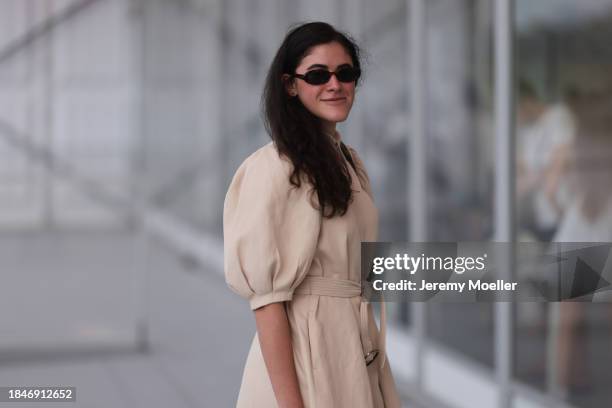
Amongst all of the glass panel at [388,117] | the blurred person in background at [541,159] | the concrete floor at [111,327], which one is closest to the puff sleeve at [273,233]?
the blurred person in background at [541,159]

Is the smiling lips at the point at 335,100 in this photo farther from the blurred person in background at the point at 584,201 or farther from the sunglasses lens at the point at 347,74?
the blurred person in background at the point at 584,201

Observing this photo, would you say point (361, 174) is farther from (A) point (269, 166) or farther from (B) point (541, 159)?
(B) point (541, 159)

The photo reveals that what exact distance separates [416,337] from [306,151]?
400 centimetres

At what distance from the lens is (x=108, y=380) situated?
5777 millimetres

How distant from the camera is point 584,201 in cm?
380

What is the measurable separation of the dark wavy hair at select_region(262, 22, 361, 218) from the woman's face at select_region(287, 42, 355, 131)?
0.01 meters

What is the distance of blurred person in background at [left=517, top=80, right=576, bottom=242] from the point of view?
13.0 feet

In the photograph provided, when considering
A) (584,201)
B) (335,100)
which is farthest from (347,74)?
(584,201)

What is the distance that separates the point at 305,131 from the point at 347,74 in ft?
0.43

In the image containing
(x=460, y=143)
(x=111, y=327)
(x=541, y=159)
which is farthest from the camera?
(x=111, y=327)

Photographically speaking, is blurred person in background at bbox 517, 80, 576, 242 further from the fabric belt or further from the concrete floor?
the fabric belt

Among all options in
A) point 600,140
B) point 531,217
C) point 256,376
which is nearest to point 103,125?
point 531,217

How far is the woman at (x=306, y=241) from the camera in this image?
1.75 meters

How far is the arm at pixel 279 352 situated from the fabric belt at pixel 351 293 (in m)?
0.06
